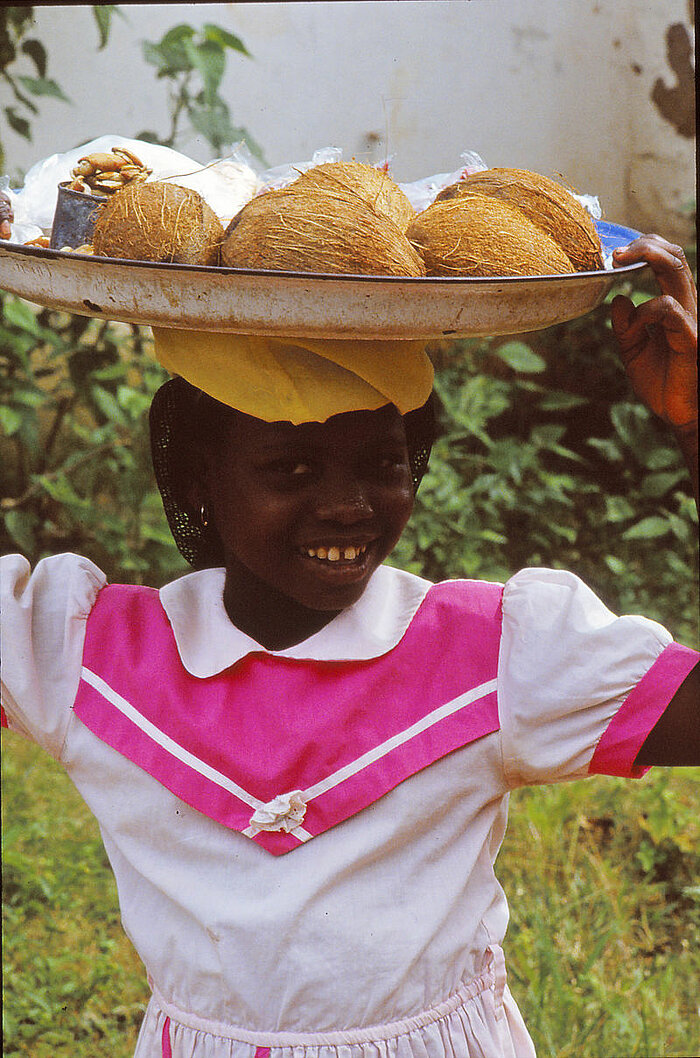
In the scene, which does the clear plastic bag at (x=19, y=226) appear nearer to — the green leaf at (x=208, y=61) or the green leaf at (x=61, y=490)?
the green leaf at (x=208, y=61)

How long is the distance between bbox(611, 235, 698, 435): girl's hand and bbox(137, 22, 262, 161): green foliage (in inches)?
77.1

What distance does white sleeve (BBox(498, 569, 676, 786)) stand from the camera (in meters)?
1.34

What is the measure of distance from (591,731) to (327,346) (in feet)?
1.76

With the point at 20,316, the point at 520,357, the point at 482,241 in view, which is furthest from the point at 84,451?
the point at 482,241

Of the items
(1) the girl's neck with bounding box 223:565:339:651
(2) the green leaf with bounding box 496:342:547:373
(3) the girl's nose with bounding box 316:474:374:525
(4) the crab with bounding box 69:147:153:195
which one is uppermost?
(4) the crab with bounding box 69:147:153:195

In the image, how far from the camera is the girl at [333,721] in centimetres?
134

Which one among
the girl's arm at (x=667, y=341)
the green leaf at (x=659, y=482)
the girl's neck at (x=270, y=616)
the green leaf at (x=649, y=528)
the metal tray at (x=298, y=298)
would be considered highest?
the metal tray at (x=298, y=298)

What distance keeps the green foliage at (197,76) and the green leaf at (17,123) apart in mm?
317

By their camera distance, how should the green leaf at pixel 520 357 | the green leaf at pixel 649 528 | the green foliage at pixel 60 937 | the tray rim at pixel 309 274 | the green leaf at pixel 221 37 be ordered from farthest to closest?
the green leaf at pixel 520 357
the green leaf at pixel 649 528
the green leaf at pixel 221 37
the green foliage at pixel 60 937
the tray rim at pixel 309 274

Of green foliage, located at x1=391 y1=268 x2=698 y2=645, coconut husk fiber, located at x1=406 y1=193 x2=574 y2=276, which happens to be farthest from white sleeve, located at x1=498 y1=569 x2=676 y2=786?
green foliage, located at x1=391 y1=268 x2=698 y2=645

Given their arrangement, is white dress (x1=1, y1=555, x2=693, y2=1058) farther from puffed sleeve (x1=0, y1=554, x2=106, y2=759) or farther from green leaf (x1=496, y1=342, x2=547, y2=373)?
green leaf (x1=496, y1=342, x2=547, y2=373)

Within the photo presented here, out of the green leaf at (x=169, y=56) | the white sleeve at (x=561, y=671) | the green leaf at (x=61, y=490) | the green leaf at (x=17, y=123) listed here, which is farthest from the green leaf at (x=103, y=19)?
the white sleeve at (x=561, y=671)

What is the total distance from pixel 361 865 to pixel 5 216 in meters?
0.89

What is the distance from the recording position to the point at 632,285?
4.09m
